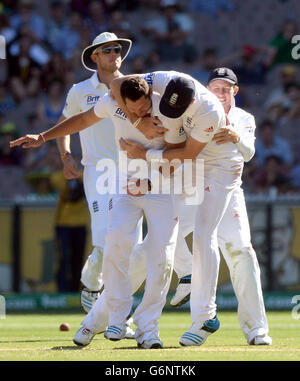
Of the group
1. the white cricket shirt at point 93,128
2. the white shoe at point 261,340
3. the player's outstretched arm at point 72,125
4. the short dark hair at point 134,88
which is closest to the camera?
the short dark hair at point 134,88

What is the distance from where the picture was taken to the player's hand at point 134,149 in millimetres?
7168

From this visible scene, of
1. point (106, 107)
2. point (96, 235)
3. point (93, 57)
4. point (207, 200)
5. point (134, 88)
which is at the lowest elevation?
point (96, 235)

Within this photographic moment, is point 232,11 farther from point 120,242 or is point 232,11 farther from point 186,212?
point 120,242

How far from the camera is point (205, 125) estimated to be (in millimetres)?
6992

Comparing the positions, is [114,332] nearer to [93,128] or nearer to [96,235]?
[96,235]

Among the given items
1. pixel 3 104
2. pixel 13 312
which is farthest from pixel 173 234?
pixel 3 104

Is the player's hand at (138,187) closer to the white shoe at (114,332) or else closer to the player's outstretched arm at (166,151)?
the player's outstretched arm at (166,151)

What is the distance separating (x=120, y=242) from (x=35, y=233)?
7242 mm

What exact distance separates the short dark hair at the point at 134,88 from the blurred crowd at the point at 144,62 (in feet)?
26.8

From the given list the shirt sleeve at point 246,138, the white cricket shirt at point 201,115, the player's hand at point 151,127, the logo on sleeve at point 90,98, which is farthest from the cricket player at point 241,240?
the logo on sleeve at point 90,98

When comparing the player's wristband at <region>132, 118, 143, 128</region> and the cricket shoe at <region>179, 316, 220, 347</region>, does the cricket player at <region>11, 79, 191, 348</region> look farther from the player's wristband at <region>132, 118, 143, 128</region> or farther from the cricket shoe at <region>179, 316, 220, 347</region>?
the cricket shoe at <region>179, 316, 220, 347</region>

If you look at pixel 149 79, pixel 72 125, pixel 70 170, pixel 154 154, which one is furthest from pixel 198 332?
pixel 70 170

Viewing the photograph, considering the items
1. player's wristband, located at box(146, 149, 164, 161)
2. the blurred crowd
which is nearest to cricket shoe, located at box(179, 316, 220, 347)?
player's wristband, located at box(146, 149, 164, 161)

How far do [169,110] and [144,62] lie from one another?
10622mm
